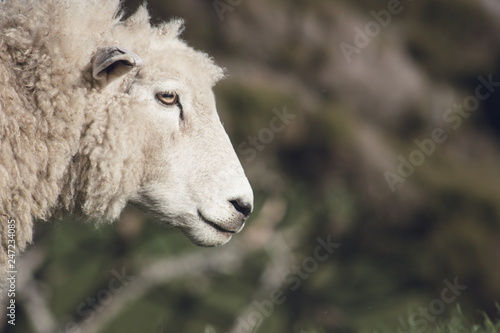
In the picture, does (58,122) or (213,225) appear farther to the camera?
(213,225)

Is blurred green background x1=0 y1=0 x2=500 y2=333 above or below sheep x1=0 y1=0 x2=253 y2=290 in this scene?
below

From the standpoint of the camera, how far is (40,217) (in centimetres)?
314

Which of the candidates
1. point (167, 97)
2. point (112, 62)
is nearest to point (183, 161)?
point (167, 97)

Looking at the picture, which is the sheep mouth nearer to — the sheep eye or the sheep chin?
the sheep chin

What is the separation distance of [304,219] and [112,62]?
9.66 m

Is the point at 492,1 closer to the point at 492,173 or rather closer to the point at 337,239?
the point at 492,173

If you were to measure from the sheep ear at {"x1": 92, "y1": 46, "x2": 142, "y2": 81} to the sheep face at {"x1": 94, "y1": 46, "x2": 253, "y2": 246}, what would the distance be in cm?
13

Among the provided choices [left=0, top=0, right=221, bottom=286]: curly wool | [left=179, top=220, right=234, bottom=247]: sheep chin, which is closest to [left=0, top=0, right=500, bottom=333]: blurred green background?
[left=179, top=220, right=234, bottom=247]: sheep chin

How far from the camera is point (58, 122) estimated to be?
10.2 feet

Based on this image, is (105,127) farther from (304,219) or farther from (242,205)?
(304,219)

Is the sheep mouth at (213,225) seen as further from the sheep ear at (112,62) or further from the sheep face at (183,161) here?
the sheep ear at (112,62)

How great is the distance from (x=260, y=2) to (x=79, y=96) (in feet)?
31.7

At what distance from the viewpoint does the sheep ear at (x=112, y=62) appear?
122 inches

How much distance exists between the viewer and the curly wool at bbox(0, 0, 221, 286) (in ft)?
9.98
